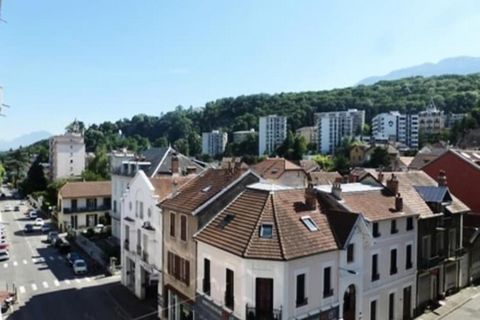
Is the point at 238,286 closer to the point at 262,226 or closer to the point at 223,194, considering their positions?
the point at 262,226

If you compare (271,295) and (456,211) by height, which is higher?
(456,211)

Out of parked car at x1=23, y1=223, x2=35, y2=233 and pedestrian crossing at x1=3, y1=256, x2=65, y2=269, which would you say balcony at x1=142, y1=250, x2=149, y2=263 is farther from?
parked car at x1=23, y1=223, x2=35, y2=233

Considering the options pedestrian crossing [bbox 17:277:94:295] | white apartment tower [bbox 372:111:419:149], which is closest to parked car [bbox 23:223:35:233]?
pedestrian crossing [bbox 17:277:94:295]

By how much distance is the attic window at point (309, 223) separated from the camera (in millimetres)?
23078

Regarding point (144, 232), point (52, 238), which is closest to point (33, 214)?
point (52, 238)

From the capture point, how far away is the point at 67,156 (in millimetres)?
118312

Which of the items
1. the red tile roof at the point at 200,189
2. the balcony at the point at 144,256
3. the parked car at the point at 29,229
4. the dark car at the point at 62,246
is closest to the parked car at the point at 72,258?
the dark car at the point at 62,246

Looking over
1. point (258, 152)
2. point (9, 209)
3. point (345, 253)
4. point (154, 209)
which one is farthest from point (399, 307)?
point (258, 152)

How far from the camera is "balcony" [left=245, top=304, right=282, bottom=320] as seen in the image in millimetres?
20516

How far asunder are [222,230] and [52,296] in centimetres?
1941

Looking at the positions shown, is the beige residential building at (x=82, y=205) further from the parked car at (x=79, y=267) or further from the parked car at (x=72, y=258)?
the parked car at (x=79, y=267)

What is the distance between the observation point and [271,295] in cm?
2091

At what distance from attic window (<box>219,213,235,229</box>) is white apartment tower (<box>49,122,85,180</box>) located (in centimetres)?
10049

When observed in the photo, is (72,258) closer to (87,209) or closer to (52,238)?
(52,238)
